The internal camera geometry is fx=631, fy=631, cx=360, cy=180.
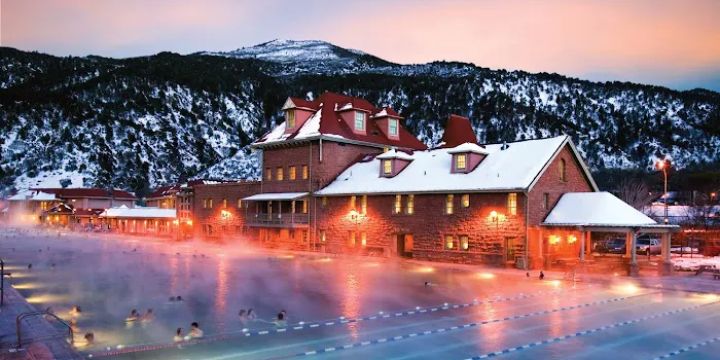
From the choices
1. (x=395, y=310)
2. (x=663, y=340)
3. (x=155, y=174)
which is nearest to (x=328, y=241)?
(x=395, y=310)

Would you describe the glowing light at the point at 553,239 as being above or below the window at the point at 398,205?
below

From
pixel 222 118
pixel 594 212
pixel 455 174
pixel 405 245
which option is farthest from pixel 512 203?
pixel 222 118

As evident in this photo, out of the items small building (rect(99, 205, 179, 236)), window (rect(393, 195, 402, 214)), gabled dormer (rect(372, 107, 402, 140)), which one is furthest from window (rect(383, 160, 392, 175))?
small building (rect(99, 205, 179, 236))

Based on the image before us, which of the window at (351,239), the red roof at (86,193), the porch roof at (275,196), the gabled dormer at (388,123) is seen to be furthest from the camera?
the red roof at (86,193)

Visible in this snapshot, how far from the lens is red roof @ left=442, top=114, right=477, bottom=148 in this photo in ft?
202

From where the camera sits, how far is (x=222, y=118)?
176 m

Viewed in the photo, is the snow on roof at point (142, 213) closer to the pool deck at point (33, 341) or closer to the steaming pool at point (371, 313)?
the steaming pool at point (371, 313)

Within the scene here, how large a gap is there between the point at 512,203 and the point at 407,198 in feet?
25.9

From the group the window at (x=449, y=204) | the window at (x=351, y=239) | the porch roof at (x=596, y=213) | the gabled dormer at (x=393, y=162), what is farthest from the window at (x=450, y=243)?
the window at (x=351, y=239)

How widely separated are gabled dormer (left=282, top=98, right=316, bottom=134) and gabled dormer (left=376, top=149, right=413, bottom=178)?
31.2 ft

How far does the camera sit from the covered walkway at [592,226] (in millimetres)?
30953

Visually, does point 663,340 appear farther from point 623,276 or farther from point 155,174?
point 155,174

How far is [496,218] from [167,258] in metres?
21.1

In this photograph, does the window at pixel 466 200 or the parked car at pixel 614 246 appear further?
the parked car at pixel 614 246
